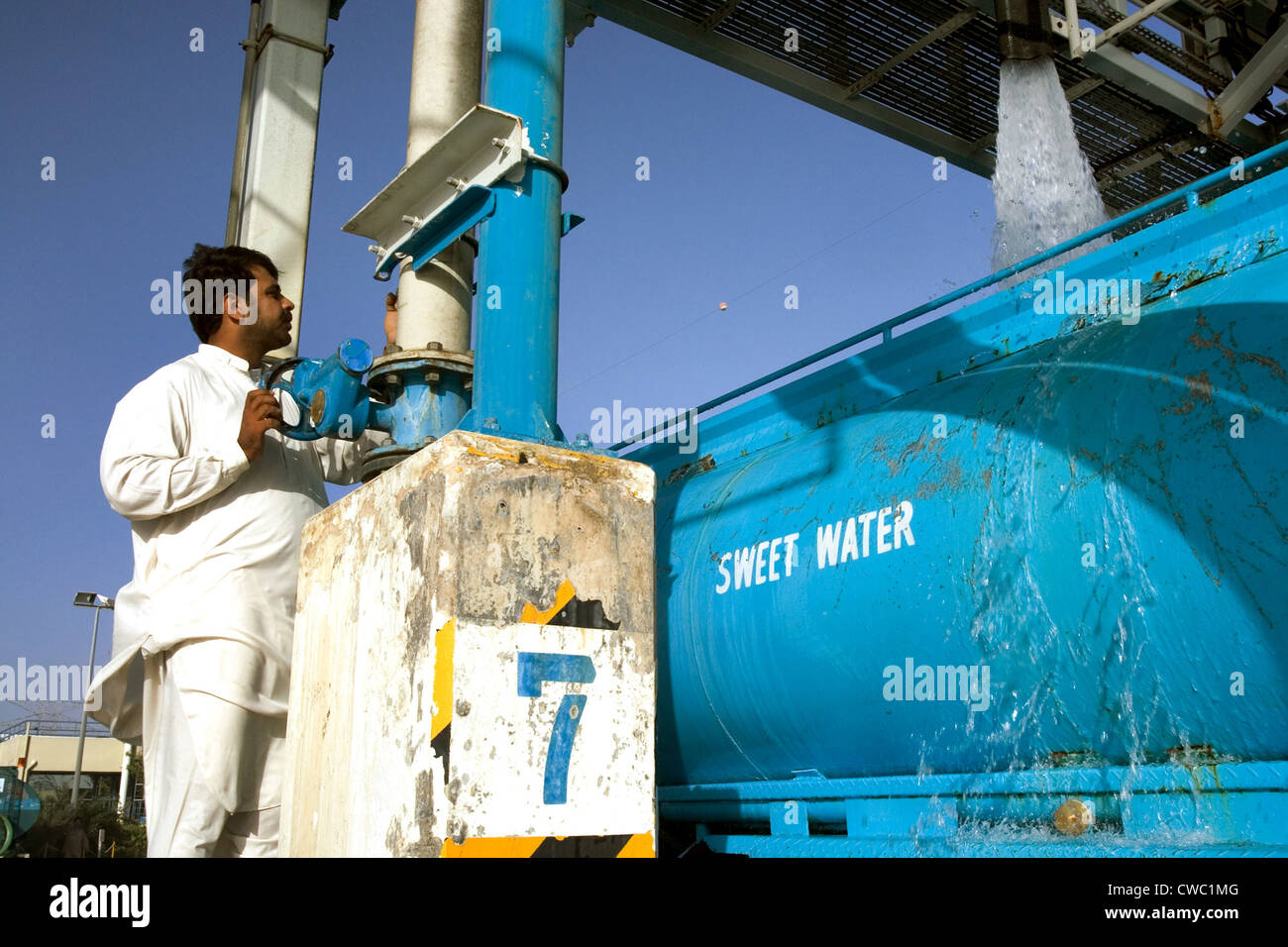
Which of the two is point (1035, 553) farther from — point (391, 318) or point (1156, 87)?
point (1156, 87)

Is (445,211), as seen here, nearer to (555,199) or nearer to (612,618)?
(555,199)

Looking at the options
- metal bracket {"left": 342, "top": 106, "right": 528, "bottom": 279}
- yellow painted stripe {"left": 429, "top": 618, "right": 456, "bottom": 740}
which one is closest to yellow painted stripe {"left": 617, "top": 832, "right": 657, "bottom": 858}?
yellow painted stripe {"left": 429, "top": 618, "right": 456, "bottom": 740}

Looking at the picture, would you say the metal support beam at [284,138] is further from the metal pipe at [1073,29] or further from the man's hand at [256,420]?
the metal pipe at [1073,29]

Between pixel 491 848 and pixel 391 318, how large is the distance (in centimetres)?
255

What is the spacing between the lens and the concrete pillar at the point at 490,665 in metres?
2.09

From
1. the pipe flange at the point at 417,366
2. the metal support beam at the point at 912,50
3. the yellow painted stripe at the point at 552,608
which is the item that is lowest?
the yellow painted stripe at the point at 552,608

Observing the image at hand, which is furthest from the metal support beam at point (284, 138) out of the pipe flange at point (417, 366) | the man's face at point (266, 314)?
the man's face at point (266, 314)

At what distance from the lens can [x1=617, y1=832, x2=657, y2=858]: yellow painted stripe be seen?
2.24 meters

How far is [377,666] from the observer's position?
7.56 ft

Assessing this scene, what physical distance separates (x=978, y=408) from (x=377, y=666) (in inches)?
62.9

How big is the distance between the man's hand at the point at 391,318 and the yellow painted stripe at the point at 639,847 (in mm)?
2360

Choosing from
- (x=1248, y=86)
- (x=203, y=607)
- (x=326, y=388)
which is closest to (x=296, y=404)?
(x=326, y=388)

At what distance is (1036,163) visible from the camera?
18.9 feet

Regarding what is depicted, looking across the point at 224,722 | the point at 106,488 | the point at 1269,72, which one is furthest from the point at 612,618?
the point at 1269,72
